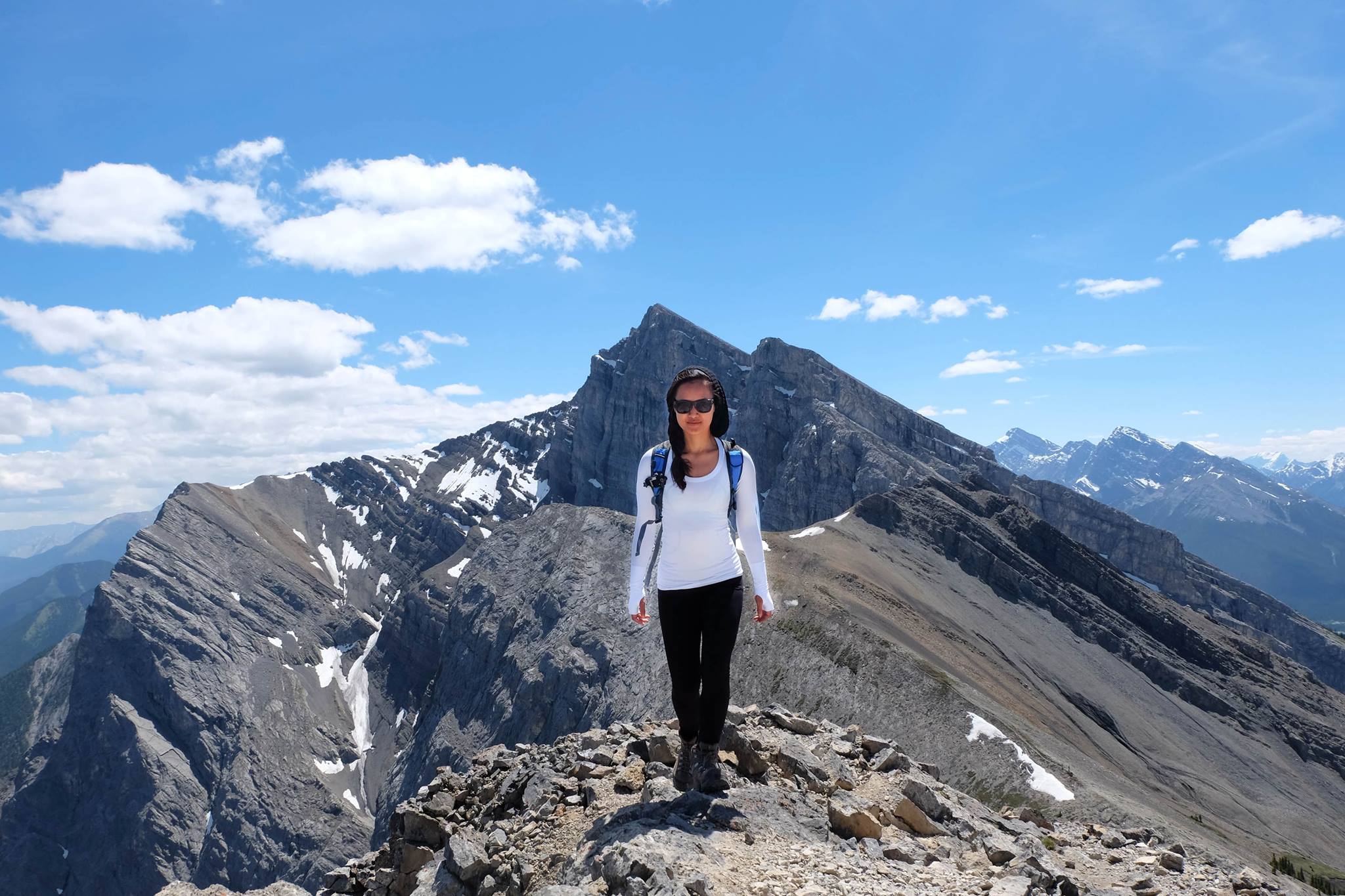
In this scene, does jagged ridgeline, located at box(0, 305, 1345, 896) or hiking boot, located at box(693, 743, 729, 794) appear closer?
hiking boot, located at box(693, 743, 729, 794)

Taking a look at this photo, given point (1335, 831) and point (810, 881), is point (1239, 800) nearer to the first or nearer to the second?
point (1335, 831)

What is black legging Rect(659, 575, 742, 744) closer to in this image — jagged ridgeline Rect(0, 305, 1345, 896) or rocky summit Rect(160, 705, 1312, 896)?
rocky summit Rect(160, 705, 1312, 896)

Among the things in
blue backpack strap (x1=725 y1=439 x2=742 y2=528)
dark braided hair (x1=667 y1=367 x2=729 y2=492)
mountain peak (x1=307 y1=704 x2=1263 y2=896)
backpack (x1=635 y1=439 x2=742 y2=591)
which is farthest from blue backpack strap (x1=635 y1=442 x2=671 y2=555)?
mountain peak (x1=307 y1=704 x2=1263 y2=896)

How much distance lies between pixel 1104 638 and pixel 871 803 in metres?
112

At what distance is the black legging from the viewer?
9039 millimetres

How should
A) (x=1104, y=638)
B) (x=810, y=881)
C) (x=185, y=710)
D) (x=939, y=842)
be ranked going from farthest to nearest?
1. (x=185, y=710)
2. (x=1104, y=638)
3. (x=939, y=842)
4. (x=810, y=881)

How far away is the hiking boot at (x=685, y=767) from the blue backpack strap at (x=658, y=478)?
9.64ft

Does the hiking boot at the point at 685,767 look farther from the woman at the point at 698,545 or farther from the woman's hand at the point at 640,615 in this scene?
the woman's hand at the point at 640,615

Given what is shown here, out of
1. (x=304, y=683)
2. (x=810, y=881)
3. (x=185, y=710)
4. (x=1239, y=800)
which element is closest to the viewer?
(x=810, y=881)

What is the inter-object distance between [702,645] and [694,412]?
9.92ft

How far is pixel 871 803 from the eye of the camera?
37.7 ft

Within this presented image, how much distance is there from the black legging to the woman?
0.04ft

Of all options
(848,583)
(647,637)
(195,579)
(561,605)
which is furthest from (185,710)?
(848,583)

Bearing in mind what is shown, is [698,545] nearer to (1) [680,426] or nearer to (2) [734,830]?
(1) [680,426]
